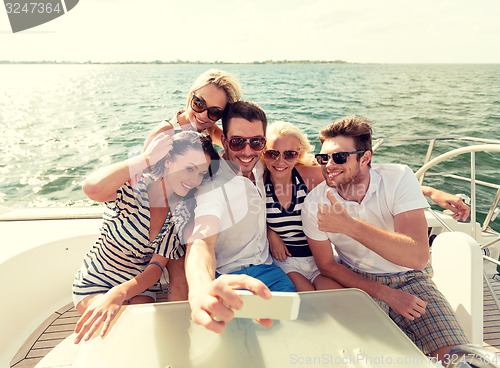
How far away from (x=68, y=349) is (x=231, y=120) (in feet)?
5.23

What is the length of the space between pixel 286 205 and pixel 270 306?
1.05m

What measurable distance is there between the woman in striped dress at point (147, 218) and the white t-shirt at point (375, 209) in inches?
25.4

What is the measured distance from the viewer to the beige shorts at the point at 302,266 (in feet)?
6.17

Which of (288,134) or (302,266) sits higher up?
(288,134)

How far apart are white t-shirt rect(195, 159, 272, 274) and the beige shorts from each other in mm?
116

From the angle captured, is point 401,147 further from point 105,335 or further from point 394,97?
point 394,97

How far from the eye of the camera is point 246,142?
1.77 metres

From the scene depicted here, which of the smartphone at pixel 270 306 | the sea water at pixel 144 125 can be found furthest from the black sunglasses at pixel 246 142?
the sea water at pixel 144 125

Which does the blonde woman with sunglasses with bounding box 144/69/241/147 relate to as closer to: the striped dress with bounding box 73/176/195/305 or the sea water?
the striped dress with bounding box 73/176/195/305

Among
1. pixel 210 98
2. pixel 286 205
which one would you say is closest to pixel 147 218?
pixel 286 205

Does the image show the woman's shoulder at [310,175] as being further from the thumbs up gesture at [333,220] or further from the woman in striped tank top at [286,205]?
the thumbs up gesture at [333,220]

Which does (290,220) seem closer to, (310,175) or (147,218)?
(310,175)

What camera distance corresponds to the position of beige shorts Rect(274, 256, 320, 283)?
1.88 m

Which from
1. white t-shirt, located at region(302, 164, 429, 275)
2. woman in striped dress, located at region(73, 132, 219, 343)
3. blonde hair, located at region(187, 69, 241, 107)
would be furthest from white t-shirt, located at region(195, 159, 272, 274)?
blonde hair, located at region(187, 69, 241, 107)
